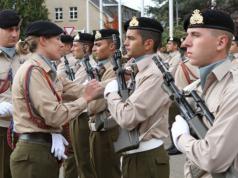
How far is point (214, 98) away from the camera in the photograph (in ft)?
10.5

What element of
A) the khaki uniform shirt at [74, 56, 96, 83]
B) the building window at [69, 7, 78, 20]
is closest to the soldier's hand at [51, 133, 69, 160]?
the khaki uniform shirt at [74, 56, 96, 83]

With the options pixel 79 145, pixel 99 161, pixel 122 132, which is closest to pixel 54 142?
pixel 122 132

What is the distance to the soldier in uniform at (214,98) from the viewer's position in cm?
295

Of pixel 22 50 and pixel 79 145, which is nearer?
pixel 22 50

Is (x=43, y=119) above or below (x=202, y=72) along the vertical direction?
below

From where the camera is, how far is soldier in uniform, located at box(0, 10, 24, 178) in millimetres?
5953

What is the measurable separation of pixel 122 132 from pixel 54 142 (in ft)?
2.00

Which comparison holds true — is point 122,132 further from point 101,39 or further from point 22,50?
point 101,39

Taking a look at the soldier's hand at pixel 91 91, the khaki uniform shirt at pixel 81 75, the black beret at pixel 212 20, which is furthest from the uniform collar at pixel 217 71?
the khaki uniform shirt at pixel 81 75

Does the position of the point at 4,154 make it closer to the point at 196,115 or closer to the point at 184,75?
the point at 196,115

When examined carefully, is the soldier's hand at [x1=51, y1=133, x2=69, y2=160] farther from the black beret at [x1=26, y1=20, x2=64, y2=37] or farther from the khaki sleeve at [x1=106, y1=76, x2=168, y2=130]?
the black beret at [x1=26, y1=20, x2=64, y2=37]

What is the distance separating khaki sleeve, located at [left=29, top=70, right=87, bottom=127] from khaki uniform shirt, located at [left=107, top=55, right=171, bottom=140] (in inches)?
16.9

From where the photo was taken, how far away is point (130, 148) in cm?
450

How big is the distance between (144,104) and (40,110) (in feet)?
2.90
